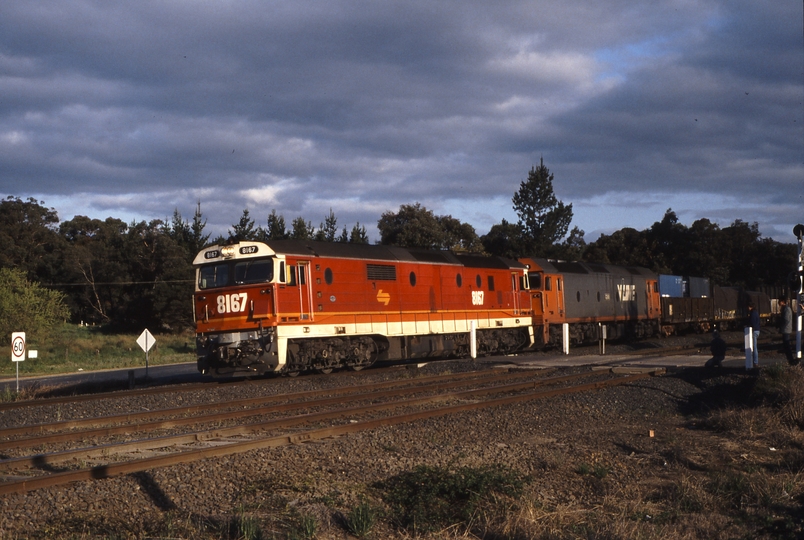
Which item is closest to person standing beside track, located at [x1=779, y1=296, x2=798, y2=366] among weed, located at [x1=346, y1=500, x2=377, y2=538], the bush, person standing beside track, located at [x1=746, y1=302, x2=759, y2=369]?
person standing beside track, located at [x1=746, y1=302, x2=759, y2=369]

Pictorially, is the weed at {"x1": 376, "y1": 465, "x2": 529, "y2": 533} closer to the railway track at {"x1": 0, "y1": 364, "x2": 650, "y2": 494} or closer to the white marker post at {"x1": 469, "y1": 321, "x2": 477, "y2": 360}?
the railway track at {"x1": 0, "y1": 364, "x2": 650, "y2": 494}

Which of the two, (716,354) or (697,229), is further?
(697,229)

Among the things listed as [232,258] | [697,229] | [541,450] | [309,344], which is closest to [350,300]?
[309,344]

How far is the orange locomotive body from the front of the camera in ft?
62.9

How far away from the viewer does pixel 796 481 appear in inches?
349

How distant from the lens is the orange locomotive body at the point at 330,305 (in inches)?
755

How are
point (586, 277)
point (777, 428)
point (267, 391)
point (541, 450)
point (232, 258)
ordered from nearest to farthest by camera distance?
point (541, 450) < point (777, 428) < point (267, 391) < point (232, 258) < point (586, 277)

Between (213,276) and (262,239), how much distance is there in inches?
1394

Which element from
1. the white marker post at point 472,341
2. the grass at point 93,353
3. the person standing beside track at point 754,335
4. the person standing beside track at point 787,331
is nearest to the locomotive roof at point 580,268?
the white marker post at point 472,341

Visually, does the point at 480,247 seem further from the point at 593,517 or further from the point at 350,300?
the point at 593,517

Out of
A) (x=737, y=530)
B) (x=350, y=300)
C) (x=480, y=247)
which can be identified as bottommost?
(x=737, y=530)

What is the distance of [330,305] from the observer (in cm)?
2078

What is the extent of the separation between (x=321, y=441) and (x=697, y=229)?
7127 centimetres

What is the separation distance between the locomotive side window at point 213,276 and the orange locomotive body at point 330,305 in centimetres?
3
